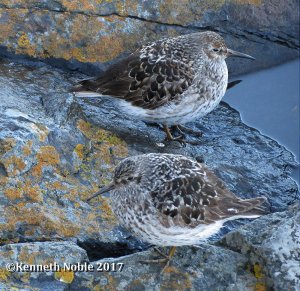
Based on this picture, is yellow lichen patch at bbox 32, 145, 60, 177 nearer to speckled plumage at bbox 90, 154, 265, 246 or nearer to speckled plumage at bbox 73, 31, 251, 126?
speckled plumage at bbox 90, 154, 265, 246

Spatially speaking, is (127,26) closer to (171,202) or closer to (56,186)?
(56,186)

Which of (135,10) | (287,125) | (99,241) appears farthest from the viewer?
(135,10)

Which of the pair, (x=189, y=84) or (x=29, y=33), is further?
(x=29, y=33)

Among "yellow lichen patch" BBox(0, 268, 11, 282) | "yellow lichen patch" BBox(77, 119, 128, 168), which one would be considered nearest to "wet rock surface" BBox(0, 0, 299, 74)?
"yellow lichen patch" BBox(77, 119, 128, 168)

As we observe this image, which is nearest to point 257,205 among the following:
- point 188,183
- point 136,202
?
point 188,183

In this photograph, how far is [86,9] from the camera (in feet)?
29.0

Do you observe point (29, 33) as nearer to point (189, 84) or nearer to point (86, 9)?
point (86, 9)

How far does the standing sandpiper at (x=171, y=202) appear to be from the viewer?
5934 millimetres

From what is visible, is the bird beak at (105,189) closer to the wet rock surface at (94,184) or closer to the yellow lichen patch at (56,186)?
the wet rock surface at (94,184)

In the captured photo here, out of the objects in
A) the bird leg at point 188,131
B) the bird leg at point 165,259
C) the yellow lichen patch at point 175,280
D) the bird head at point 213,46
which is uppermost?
the bird head at point 213,46

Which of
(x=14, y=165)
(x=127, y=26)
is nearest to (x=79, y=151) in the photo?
(x=14, y=165)

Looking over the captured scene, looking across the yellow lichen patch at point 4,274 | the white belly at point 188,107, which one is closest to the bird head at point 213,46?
the white belly at point 188,107

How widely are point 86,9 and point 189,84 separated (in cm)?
179

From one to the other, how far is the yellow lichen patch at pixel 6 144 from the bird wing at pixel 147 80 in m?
1.44
